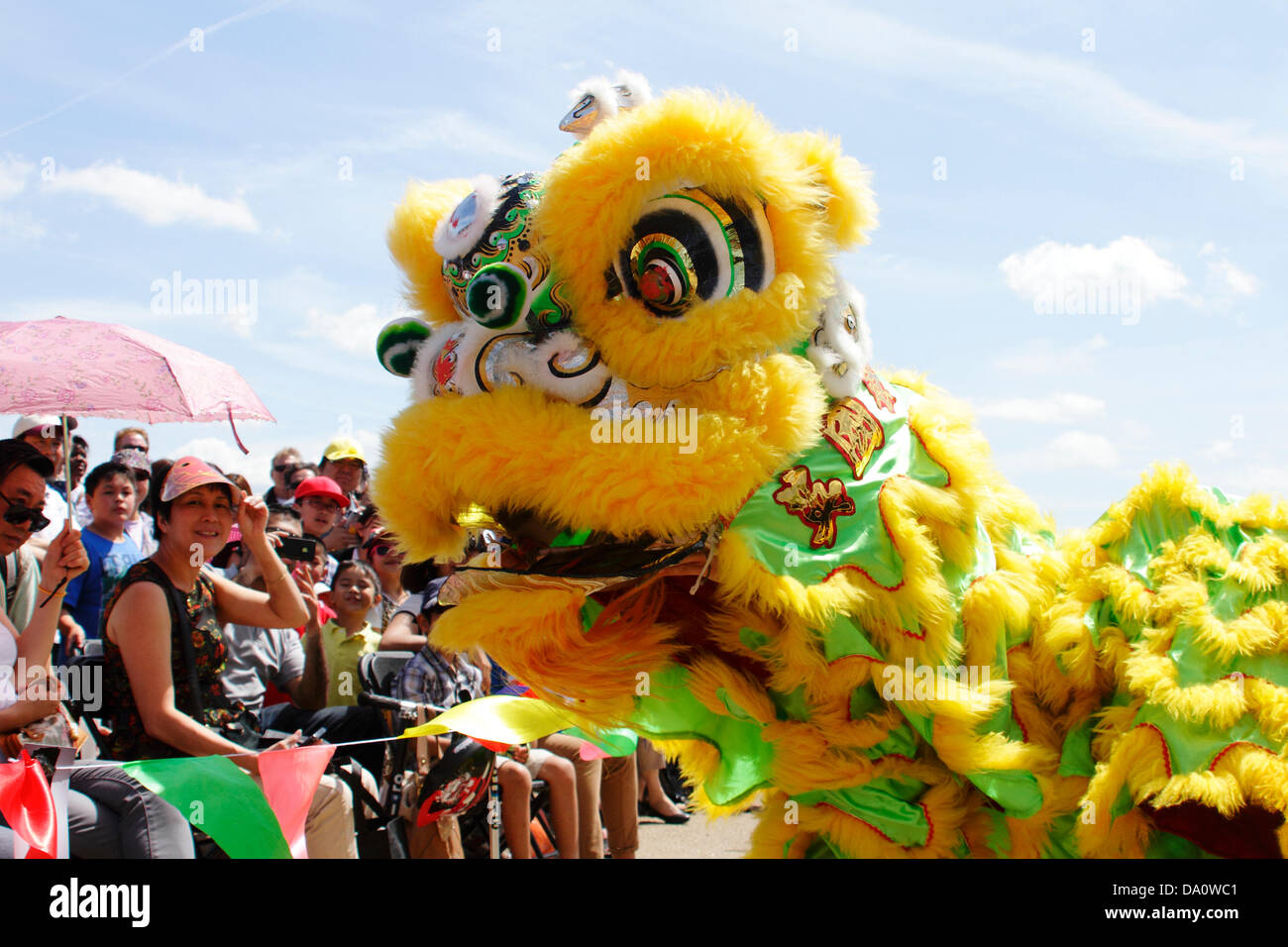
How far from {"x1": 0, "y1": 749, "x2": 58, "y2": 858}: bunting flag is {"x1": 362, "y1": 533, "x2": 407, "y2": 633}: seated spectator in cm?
195

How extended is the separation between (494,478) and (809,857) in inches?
40.2

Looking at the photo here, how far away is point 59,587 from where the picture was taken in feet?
10.2

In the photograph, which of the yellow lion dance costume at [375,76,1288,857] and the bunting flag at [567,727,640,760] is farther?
the bunting flag at [567,727,640,760]

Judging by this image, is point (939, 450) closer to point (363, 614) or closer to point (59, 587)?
point (59, 587)

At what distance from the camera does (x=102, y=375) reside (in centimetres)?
324

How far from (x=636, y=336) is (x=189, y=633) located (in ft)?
6.48

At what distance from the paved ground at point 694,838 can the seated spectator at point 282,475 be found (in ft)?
8.49

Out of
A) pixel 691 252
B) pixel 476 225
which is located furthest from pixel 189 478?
pixel 691 252

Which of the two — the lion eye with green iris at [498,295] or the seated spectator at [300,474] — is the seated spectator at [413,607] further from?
the lion eye with green iris at [498,295]

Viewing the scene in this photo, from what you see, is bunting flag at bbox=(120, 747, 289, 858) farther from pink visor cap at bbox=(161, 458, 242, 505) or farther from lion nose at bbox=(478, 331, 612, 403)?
lion nose at bbox=(478, 331, 612, 403)

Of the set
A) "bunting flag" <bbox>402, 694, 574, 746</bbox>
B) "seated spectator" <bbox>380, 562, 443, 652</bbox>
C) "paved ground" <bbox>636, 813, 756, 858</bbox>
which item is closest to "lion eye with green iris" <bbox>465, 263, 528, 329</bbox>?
"bunting flag" <bbox>402, 694, 574, 746</bbox>

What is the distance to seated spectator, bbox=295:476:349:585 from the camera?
17.3 ft

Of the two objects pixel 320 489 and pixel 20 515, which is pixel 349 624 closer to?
pixel 320 489
